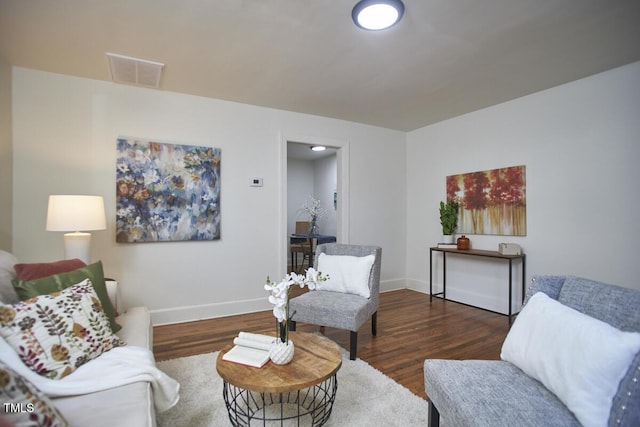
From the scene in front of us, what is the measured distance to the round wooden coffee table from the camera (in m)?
1.45

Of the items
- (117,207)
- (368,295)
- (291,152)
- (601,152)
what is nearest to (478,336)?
(368,295)

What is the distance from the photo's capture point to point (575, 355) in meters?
1.16

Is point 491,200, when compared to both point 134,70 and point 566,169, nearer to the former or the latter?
point 566,169

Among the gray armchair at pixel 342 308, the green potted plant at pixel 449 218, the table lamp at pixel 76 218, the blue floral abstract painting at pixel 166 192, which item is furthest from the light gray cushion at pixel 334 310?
the green potted plant at pixel 449 218

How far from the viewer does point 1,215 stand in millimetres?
2678

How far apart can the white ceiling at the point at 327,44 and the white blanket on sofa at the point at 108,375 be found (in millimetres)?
2039

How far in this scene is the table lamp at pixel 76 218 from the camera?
2484 millimetres

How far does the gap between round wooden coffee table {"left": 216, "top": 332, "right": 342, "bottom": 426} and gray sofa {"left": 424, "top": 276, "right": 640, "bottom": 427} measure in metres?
0.53

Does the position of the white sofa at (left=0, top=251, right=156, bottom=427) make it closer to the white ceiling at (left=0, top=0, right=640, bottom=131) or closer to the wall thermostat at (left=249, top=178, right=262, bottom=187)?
the white ceiling at (left=0, top=0, right=640, bottom=131)

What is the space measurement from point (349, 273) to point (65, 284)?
2081 millimetres

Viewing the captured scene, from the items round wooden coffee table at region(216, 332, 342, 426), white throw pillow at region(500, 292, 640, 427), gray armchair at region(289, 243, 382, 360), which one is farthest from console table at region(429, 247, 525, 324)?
round wooden coffee table at region(216, 332, 342, 426)

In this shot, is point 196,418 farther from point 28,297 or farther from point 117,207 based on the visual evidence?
point 117,207

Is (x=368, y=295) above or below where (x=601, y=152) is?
below

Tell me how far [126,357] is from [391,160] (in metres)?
4.33
